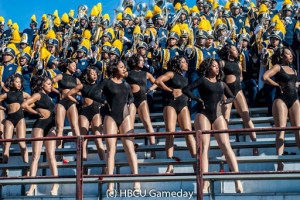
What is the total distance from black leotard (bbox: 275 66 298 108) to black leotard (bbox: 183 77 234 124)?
73 cm

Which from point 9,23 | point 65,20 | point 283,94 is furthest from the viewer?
point 9,23

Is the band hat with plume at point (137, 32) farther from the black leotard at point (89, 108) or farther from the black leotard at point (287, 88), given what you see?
the black leotard at point (287, 88)

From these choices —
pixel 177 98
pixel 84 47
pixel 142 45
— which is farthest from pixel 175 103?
pixel 84 47

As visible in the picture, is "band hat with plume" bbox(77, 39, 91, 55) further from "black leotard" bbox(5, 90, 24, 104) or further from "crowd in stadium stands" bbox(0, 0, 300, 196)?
"black leotard" bbox(5, 90, 24, 104)

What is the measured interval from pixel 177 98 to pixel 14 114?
2.64m

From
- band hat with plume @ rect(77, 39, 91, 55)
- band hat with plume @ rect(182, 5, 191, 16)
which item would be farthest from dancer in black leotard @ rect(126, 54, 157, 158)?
band hat with plume @ rect(182, 5, 191, 16)

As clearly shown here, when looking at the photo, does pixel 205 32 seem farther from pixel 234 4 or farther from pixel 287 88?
pixel 287 88

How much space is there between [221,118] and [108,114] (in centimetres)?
154

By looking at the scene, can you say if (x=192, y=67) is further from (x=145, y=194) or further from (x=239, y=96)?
(x=145, y=194)

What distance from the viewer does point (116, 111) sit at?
11.6m

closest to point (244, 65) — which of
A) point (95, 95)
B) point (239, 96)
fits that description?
point (239, 96)

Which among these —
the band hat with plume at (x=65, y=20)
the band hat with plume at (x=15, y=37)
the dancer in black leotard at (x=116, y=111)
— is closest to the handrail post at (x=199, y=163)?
the dancer in black leotard at (x=116, y=111)

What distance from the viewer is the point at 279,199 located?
1020cm

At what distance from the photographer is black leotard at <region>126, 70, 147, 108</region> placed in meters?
12.9
